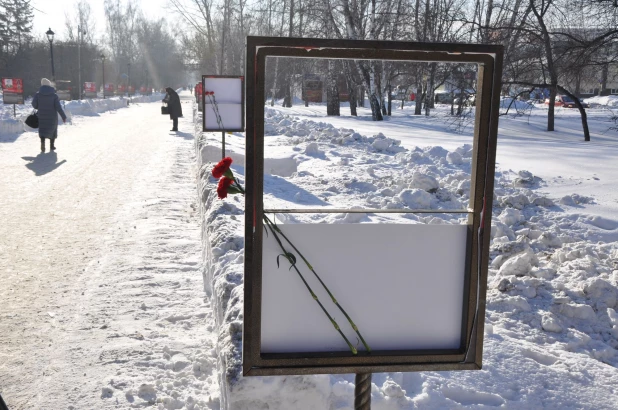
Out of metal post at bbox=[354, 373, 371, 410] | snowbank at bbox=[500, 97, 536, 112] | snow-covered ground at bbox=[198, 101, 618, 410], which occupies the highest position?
snowbank at bbox=[500, 97, 536, 112]

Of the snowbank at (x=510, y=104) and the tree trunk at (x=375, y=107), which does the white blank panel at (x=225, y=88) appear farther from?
the tree trunk at (x=375, y=107)

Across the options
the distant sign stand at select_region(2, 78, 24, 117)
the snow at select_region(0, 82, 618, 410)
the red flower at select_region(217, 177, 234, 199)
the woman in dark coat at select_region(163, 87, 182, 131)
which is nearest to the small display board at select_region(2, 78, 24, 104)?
the distant sign stand at select_region(2, 78, 24, 117)

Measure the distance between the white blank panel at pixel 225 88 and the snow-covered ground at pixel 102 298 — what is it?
152cm

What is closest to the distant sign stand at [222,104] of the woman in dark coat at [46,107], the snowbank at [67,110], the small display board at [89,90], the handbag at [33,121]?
the woman in dark coat at [46,107]

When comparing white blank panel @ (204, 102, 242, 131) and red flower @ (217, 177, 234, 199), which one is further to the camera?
white blank panel @ (204, 102, 242, 131)

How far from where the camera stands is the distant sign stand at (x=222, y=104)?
9750mm

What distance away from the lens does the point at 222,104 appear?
9.84m

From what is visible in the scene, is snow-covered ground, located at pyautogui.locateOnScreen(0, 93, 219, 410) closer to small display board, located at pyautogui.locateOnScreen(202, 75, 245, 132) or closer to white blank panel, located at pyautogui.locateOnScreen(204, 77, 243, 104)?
small display board, located at pyautogui.locateOnScreen(202, 75, 245, 132)

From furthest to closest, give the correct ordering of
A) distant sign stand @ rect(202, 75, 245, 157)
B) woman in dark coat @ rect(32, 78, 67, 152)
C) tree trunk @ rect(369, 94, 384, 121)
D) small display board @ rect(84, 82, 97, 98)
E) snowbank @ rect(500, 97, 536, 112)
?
1. small display board @ rect(84, 82, 97, 98)
2. tree trunk @ rect(369, 94, 384, 121)
3. snowbank @ rect(500, 97, 536, 112)
4. woman in dark coat @ rect(32, 78, 67, 152)
5. distant sign stand @ rect(202, 75, 245, 157)

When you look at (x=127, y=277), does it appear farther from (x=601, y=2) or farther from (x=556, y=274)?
(x=601, y=2)

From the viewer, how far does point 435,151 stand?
11148mm

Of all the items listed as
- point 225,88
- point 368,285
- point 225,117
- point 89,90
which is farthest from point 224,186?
point 89,90

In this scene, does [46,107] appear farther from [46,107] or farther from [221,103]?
[221,103]

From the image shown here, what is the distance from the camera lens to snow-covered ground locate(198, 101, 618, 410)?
284cm
